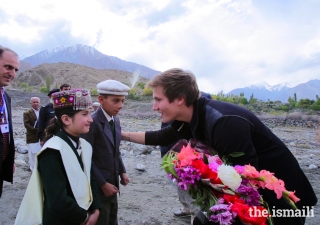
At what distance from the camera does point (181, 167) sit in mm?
1697

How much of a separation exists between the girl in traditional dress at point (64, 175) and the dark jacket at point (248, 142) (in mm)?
979

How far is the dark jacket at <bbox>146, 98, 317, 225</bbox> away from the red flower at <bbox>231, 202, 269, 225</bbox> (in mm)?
229

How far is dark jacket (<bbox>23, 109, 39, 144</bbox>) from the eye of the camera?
6.70 meters

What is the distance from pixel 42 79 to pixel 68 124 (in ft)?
238

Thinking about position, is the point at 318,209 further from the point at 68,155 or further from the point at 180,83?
the point at 68,155

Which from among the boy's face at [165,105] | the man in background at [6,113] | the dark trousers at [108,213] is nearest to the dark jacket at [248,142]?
the boy's face at [165,105]

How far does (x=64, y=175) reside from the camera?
208 centimetres

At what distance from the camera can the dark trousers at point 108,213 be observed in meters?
2.72

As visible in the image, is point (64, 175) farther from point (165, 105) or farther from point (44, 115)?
point (44, 115)

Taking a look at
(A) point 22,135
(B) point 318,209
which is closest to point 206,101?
(B) point 318,209

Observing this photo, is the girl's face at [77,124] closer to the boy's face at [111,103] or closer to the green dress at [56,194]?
the green dress at [56,194]

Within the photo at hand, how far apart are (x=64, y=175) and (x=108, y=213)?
3.13 feet

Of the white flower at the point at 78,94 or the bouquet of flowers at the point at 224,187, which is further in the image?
the white flower at the point at 78,94

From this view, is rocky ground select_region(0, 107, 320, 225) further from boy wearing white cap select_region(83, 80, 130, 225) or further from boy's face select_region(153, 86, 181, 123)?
boy's face select_region(153, 86, 181, 123)
